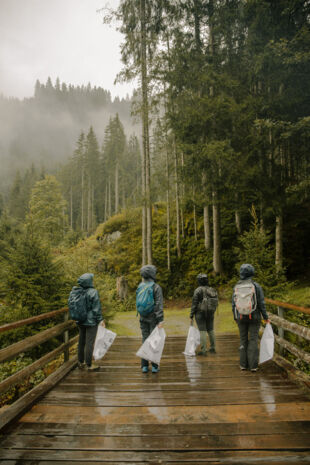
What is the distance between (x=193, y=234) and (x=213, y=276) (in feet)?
15.7

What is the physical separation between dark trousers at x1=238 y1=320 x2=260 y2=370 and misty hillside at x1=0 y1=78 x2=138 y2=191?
411ft

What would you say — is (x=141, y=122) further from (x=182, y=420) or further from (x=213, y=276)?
(x=182, y=420)

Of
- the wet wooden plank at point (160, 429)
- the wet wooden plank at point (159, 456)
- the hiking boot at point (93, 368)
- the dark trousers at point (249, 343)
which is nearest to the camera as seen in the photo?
the wet wooden plank at point (159, 456)

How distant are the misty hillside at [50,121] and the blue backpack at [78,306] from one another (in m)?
124

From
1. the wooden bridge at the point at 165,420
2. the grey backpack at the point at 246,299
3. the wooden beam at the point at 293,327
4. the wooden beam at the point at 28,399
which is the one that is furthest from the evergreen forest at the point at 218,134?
the wooden bridge at the point at 165,420

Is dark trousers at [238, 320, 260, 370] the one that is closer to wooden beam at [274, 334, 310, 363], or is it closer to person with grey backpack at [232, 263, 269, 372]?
person with grey backpack at [232, 263, 269, 372]

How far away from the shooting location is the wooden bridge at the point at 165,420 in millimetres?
2488

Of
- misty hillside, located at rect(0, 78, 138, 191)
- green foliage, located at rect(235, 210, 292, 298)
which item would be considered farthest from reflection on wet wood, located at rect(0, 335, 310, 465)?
misty hillside, located at rect(0, 78, 138, 191)

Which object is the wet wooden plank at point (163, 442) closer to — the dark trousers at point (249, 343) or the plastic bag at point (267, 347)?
the plastic bag at point (267, 347)

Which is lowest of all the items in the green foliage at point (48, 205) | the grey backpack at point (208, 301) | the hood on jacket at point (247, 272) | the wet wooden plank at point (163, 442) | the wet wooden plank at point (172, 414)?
the wet wooden plank at point (172, 414)

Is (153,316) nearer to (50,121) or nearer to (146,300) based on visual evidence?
(146,300)

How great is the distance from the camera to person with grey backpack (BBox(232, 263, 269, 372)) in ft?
15.5

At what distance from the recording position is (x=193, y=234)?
19891 mm

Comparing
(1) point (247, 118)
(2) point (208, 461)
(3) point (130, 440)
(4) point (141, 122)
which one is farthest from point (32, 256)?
(1) point (247, 118)
